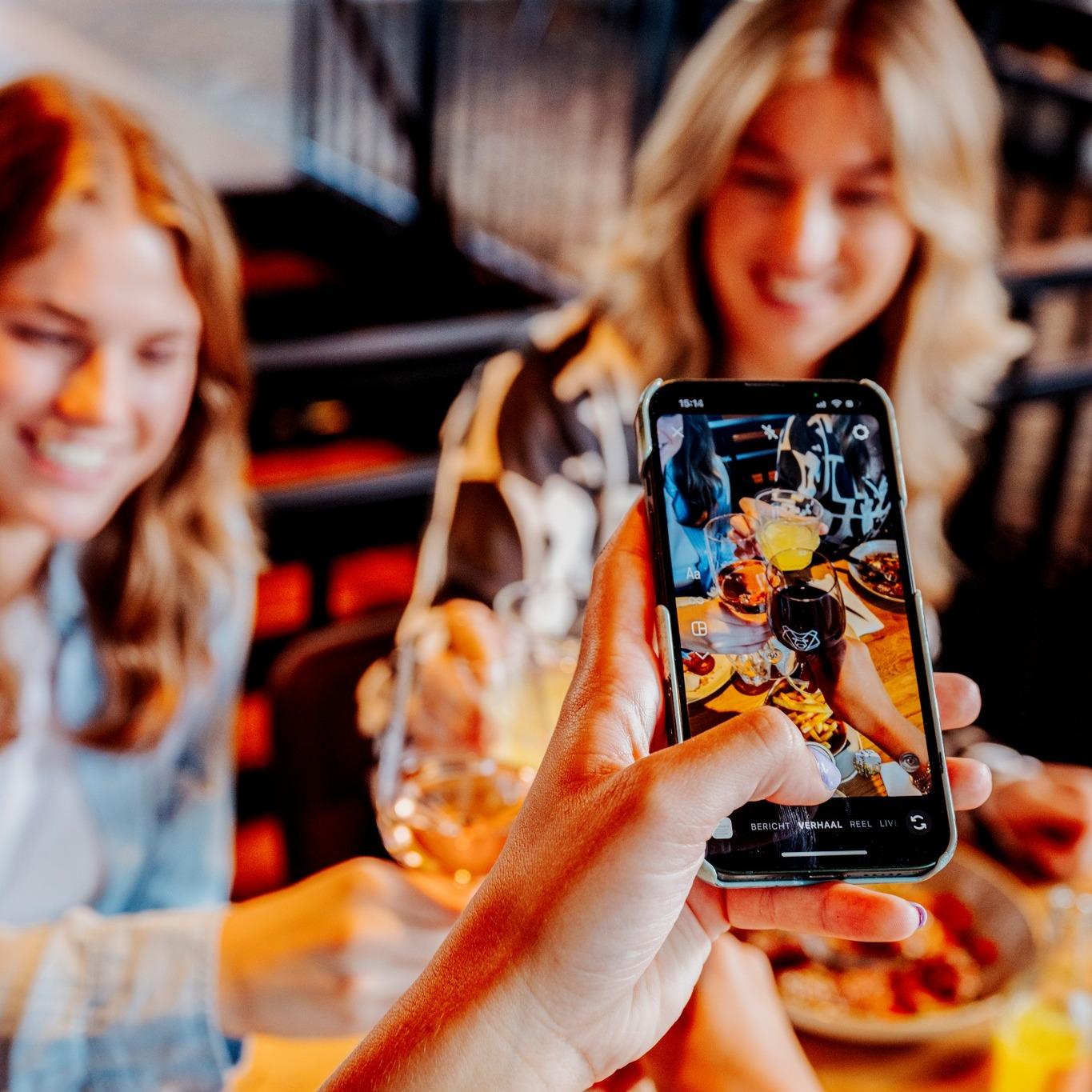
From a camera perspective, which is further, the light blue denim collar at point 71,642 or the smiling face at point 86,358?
the light blue denim collar at point 71,642

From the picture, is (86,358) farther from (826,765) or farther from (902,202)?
(902,202)

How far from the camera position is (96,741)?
147 centimetres

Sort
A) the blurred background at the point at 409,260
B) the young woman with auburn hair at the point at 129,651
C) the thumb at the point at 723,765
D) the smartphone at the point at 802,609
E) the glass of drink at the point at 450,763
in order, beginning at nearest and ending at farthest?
the thumb at the point at 723,765 < the smartphone at the point at 802,609 < the glass of drink at the point at 450,763 < the young woman with auburn hair at the point at 129,651 < the blurred background at the point at 409,260

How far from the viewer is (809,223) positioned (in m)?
1.61

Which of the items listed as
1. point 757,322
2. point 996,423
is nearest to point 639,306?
point 757,322

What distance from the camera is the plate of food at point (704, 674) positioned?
696 mm

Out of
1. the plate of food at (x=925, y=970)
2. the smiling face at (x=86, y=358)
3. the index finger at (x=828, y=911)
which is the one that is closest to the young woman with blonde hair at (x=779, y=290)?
the plate of food at (x=925, y=970)

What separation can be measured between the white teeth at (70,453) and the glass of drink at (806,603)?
2.88 ft

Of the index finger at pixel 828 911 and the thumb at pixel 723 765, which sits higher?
the thumb at pixel 723 765

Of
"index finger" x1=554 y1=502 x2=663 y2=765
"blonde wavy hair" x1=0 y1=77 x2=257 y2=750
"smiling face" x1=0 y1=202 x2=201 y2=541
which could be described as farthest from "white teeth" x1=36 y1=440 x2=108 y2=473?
"index finger" x1=554 y1=502 x2=663 y2=765

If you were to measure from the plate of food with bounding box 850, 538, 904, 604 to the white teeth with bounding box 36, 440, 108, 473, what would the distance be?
0.91 meters

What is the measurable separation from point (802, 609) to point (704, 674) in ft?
0.25

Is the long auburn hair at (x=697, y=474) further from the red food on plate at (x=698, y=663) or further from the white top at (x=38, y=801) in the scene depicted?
the white top at (x=38, y=801)

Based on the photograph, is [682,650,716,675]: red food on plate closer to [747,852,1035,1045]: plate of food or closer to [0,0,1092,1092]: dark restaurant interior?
[0,0,1092,1092]: dark restaurant interior
